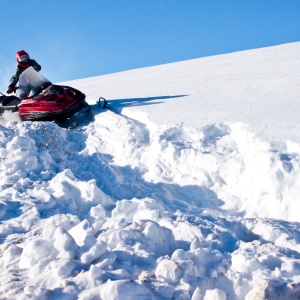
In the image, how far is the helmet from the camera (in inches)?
360

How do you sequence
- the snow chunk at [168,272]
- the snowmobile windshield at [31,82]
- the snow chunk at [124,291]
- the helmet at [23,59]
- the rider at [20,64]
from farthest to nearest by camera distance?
the helmet at [23,59] < the rider at [20,64] < the snowmobile windshield at [31,82] < the snow chunk at [168,272] < the snow chunk at [124,291]

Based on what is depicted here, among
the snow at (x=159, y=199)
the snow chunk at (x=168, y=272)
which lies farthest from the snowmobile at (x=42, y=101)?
the snow chunk at (x=168, y=272)

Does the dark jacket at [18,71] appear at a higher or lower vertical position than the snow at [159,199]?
higher

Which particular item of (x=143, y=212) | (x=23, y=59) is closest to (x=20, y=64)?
(x=23, y=59)

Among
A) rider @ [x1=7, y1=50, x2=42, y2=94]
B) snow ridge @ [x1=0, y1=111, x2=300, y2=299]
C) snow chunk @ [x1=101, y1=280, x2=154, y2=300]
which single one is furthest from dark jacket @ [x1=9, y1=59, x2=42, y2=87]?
snow chunk @ [x1=101, y1=280, x2=154, y2=300]

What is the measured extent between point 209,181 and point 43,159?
2.15 meters

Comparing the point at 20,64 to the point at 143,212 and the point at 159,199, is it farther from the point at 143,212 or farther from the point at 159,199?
the point at 143,212

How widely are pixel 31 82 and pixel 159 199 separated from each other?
15.2 ft

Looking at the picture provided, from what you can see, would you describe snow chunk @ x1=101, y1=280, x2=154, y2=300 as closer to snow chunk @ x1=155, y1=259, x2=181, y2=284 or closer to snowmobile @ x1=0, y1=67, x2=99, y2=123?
snow chunk @ x1=155, y1=259, x2=181, y2=284

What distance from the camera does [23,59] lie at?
30.0 ft

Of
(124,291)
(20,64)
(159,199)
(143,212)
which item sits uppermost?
(20,64)

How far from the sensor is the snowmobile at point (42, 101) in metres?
8.23

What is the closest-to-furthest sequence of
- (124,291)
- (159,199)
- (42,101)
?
(124,291) → (159,199) → (42,101)

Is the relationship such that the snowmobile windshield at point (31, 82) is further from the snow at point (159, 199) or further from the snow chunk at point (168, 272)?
the snow chunk at point (168, 272)
